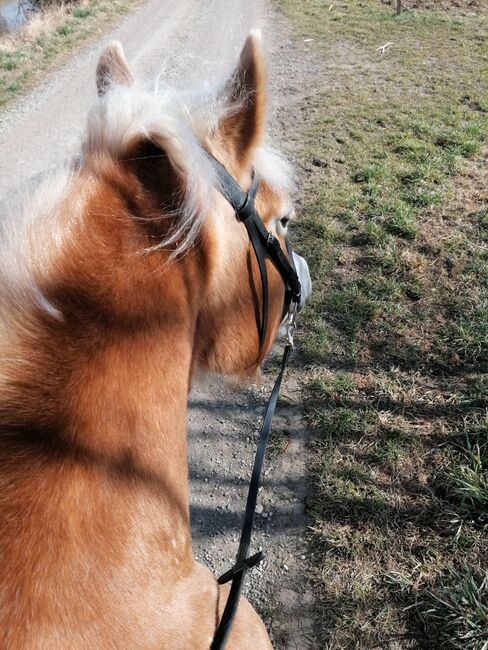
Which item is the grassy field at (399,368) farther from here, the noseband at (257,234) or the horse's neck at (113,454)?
the horse's neck at (113,454)

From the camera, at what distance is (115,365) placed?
111 cm

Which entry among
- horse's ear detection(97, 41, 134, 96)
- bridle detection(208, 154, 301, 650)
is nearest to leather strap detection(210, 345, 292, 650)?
→ bridle detection(208, 154, 301, 650)

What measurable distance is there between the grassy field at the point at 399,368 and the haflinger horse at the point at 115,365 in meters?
1.29

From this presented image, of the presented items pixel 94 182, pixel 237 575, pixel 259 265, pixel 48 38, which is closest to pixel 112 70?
pixel 94 182

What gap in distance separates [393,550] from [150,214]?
223cm

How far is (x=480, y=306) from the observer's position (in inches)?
150

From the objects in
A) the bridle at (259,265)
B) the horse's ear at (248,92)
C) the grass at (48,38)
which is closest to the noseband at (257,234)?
the bridle at (259,265)

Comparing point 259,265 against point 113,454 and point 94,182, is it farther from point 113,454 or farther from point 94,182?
point 113,454

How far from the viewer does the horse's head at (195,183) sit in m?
1.21

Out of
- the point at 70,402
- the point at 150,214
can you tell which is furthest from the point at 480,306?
the point at 70,402

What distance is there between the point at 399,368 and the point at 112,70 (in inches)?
107

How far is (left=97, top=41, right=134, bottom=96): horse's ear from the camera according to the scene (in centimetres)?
158

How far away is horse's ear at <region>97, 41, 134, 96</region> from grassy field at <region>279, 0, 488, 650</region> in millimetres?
2331

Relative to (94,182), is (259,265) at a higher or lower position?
lower
